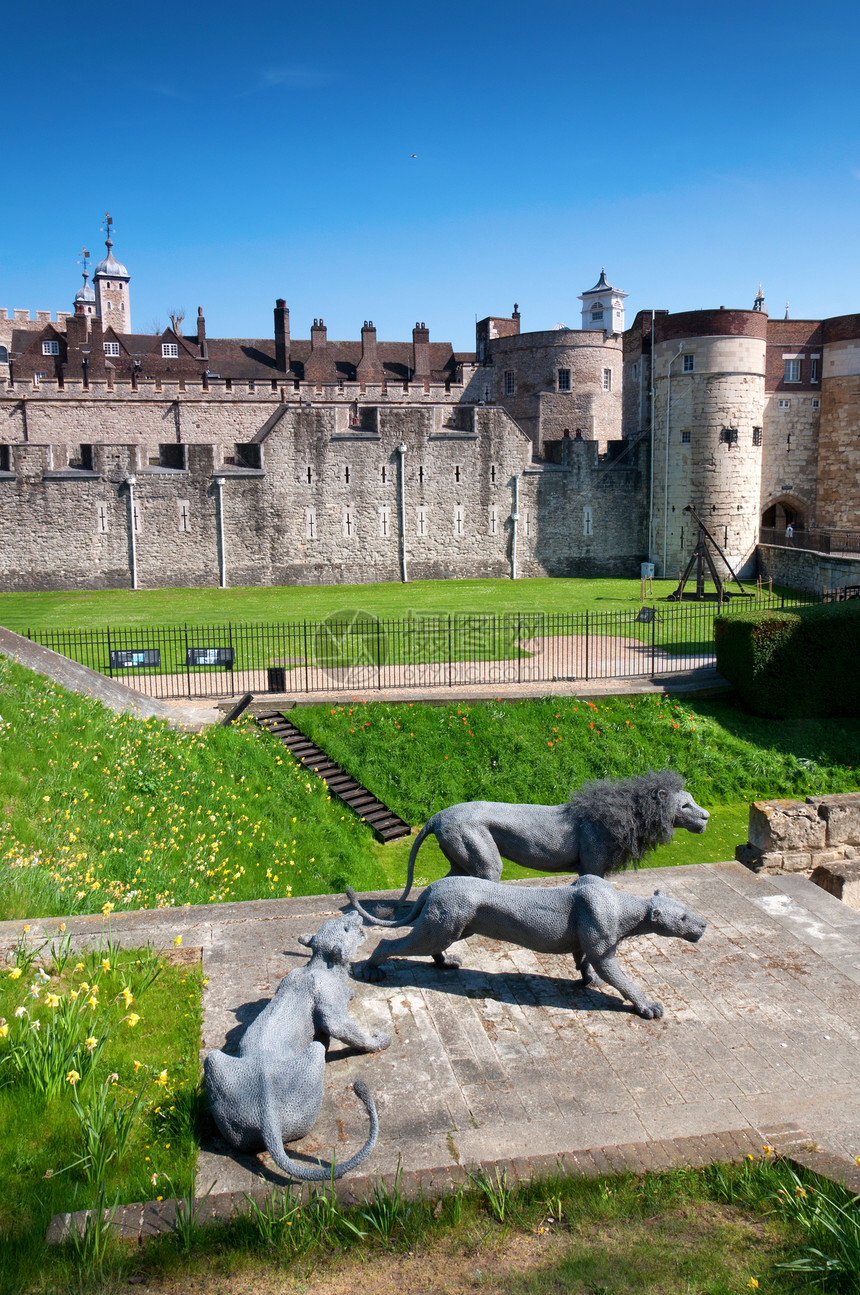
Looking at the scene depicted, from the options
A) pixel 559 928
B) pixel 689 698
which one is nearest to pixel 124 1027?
pixel 559 928

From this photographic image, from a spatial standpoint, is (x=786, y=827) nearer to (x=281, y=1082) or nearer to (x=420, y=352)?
(x=281, y=1082)

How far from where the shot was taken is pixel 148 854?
1069cm

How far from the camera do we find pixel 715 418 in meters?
34.6

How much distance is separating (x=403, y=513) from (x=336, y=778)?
20839mm

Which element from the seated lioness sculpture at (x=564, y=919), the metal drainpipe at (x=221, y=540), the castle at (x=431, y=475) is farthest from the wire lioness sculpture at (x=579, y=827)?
the metal drainpipe at (x=221, y=540)

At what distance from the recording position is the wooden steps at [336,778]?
14.3m

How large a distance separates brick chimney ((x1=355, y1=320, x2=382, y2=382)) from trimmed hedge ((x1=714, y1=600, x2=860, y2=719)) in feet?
114

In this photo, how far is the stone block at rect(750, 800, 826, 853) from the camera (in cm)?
915

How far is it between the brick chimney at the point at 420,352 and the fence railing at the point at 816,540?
72.7 feet

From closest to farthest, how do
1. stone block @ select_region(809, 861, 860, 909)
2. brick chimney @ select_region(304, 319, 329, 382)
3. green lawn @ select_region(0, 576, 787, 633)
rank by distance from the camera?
stone block @ select_region(809, 861, 860, 909) < green lawn @ select_region(0, 576, 787, 633) < brick chimney @ select_region(304, 319, 329, 382)

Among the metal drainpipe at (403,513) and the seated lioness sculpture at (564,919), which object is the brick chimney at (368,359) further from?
the seated lioness sculpture at (564,919)

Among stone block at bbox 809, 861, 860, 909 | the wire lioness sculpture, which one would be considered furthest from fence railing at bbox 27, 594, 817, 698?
the wire lioness sculpture

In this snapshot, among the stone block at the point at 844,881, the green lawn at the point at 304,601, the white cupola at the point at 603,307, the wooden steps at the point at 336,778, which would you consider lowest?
the wooden steps at the point at 336,778

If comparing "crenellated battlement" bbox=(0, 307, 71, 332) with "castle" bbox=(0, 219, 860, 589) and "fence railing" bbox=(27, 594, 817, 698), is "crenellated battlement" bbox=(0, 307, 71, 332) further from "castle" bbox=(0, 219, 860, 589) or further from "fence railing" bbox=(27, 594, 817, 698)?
"fence railing" bbox=(27, 594, 817, 698)
